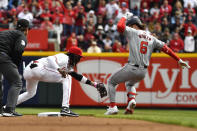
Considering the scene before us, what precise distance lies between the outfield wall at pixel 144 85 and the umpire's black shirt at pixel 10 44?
18.1 feet

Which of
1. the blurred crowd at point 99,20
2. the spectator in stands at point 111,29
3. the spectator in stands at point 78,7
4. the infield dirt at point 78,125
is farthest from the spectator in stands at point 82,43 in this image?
the infield dirt at point 78,125

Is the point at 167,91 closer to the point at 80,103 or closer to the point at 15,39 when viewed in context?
the point at 80,103

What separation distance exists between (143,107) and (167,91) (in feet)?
3.07

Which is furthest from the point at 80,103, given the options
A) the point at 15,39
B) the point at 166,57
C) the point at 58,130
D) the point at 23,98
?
the point at 58,130

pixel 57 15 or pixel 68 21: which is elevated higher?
pixel 57 15

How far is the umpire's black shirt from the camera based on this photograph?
10.1 m

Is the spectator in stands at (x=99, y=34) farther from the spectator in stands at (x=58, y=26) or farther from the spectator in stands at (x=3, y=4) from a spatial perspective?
the spectator in stands at (x=3, y=4)

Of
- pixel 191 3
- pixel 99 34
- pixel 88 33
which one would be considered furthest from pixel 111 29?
pixel 191 3

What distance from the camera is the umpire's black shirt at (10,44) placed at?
10.1m

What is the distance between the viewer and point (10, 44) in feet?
33.5

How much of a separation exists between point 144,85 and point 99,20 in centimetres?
561

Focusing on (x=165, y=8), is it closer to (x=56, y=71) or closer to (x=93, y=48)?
(x=93, y=48)

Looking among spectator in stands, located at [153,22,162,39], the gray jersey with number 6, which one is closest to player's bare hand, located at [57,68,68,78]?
the gray jersey with number 6

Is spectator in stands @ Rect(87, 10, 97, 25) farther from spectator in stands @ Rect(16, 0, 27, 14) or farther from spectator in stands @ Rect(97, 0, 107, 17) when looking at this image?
spectator in stands @ Rect(16, 0, 27, 14)
